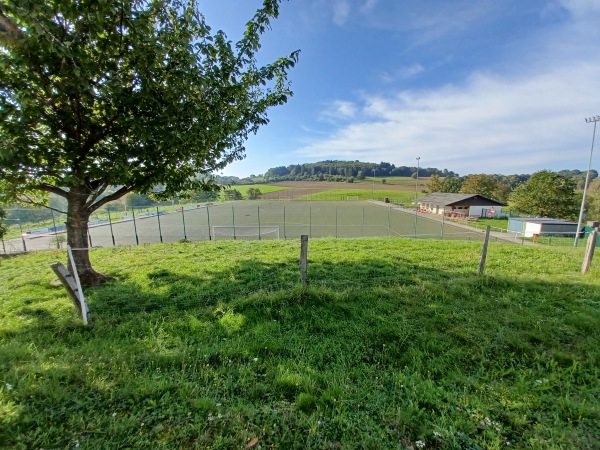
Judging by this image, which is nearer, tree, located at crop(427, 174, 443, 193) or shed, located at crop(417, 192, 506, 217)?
shed, located at crop(417, 192, 506, 217)

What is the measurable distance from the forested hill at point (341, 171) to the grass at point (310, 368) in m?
126

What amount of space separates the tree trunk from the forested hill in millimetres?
125163

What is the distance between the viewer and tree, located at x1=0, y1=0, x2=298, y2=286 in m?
3.91

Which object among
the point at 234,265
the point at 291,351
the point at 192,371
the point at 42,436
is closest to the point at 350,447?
the point at 291,351

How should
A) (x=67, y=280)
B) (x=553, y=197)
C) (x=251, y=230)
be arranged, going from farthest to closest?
1. (x=553, y=197)
2. (x=251, y=230)
3. (x=67, y=280)

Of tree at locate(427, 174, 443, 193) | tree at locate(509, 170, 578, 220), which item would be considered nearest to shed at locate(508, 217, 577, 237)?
tree at locate(509, 170, 578, 220)

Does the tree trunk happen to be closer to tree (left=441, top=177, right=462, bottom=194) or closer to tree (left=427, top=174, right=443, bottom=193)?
tree (left=441, top=177, right=462, bottom=194)

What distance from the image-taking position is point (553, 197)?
36.9m

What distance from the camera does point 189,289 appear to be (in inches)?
221

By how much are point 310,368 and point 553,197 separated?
49.7 meters

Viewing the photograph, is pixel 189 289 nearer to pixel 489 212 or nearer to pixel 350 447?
pixel 350 447

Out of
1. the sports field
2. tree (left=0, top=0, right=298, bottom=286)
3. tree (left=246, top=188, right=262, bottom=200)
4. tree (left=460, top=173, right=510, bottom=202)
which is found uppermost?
tree (left=0, top=0, right=298, bottom=286)

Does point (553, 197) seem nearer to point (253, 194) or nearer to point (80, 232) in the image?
point (80, 232)

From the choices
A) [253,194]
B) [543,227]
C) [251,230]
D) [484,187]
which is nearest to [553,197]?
[543,227]
